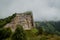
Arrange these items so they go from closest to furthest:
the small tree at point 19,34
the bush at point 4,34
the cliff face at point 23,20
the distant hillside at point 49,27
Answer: the small tree at point 19,34
the bush at point 4,34
the cliff face at point 23,20
the distant hillside at point 49,27

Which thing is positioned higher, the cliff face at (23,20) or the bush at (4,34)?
the cliff face at (23,20)

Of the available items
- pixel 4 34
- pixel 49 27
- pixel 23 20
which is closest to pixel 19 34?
pixel 4 34

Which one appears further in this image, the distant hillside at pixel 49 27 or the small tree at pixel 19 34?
the distant hillside at pixel 49 27

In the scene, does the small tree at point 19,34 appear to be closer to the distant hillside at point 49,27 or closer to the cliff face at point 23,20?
the cliff face at point 23,20

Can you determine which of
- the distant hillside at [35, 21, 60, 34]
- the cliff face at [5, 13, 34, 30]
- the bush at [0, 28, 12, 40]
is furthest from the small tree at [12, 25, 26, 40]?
the distant hillside at [35, 21, 60, 34]

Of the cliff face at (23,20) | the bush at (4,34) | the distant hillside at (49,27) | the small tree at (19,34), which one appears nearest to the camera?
the small tree at (19,34)

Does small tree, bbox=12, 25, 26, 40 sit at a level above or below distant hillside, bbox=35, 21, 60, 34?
above

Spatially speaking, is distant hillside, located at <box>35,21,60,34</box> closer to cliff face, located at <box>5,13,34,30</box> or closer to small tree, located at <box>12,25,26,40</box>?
cliff face, located at <box>5,13,34,30</box>

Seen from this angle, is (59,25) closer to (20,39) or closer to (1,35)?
(1,35)

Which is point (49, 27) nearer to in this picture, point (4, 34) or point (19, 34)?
point (4, 34)

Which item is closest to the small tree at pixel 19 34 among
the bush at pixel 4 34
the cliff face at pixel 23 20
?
the bush at pixel 4 34

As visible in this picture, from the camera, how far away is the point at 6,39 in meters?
46.4

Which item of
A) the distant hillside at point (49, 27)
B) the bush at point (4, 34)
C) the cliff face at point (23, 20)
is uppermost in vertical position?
the cliff face at point (23, 20)

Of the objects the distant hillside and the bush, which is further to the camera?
the distant hillside
